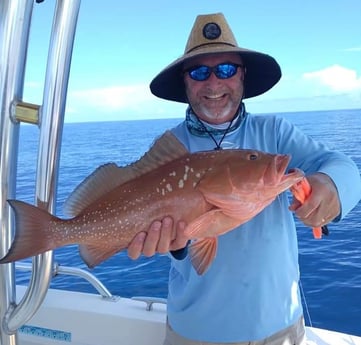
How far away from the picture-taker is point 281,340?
2.21 metres

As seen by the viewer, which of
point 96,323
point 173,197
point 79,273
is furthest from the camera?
point 96,323

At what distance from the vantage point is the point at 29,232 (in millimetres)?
1648

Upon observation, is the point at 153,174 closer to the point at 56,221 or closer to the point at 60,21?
the point at 56,221

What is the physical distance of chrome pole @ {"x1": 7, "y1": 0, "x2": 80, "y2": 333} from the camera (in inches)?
60.1

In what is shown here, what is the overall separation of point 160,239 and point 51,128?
0.70 meters

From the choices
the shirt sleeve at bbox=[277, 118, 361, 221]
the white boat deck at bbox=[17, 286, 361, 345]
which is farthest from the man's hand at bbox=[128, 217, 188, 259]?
the white boat deck at bbox=[17, 286, 361, 345]

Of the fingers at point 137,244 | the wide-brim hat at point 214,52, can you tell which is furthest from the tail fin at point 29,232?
the wide-brim hat at point 214,52

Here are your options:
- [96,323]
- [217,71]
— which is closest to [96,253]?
[217,71]

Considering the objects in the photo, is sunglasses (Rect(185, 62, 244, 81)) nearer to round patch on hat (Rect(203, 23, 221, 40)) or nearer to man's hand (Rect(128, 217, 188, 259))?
round patch on hat (Rect(203, 23, 221, 40))

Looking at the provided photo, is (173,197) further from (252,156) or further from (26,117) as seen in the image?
(26,117)

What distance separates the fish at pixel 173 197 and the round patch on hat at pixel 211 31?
0.94 m

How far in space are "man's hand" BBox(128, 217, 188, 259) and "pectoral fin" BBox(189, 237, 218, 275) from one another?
0.23 ft

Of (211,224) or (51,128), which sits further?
(211,224)

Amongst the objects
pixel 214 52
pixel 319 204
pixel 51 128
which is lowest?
pixel 319 204
